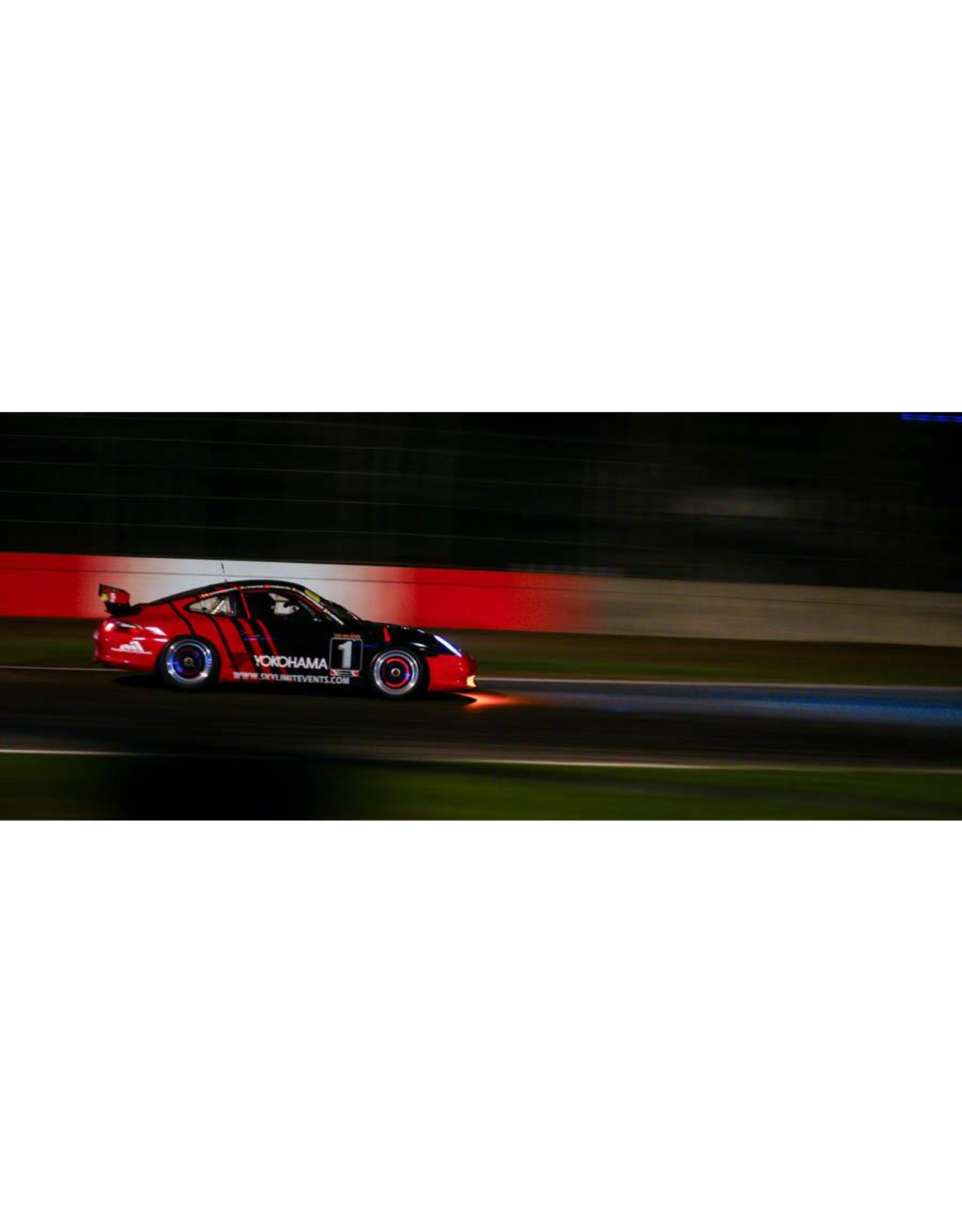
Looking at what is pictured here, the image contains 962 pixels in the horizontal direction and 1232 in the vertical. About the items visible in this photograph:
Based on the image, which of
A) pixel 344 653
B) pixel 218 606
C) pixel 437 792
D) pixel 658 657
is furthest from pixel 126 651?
pixel 658 657

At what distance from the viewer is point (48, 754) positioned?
29.4 ft

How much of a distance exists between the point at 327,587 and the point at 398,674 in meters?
6.00

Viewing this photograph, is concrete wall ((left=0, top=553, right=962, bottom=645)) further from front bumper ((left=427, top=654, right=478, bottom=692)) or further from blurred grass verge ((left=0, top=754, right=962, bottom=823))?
blurred grass verge ((left=0, top=754, right=962, bottom=823))

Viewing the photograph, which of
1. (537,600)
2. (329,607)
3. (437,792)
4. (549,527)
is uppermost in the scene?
(549,527)

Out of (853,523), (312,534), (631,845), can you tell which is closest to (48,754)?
(631,845)

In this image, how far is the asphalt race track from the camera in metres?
9.75

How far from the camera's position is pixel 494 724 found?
36.5 feet

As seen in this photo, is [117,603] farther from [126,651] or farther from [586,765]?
[586,765]

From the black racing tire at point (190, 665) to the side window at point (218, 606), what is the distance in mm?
252

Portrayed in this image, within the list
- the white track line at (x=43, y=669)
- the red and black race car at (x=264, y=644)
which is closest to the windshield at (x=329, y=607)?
the red and black race car at (x=264, y=644)

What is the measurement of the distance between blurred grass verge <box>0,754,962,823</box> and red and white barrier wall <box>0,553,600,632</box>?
9.20 meters

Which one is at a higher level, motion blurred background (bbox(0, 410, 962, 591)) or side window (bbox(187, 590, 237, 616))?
motion blurred background (bbox(0, 410, 962, 591))

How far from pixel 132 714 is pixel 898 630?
12012mm

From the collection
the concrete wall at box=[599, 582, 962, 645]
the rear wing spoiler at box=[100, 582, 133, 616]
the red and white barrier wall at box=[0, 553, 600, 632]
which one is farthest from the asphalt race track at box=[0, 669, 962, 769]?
the concrete wall at box=[599, 582, 962, 645]
